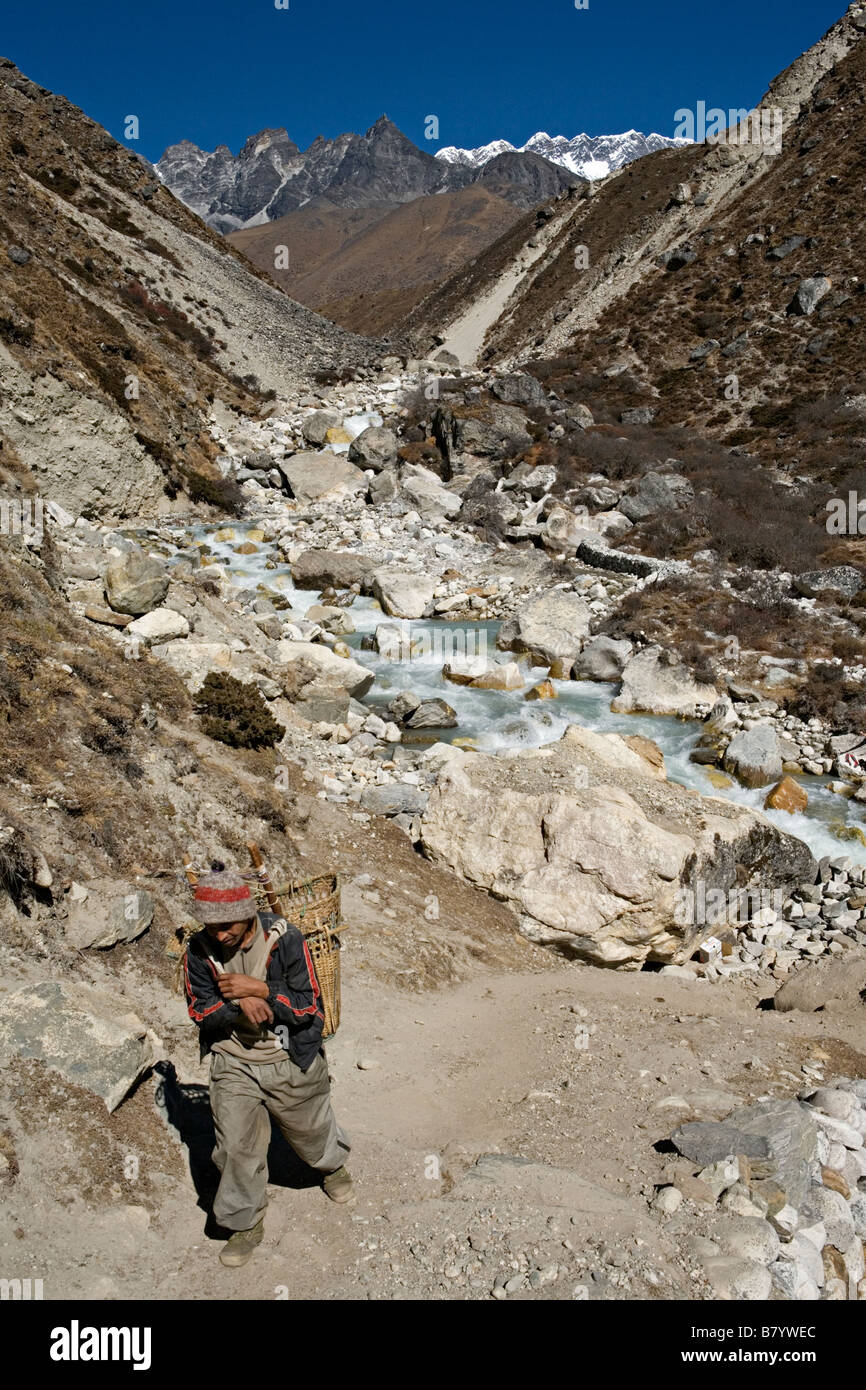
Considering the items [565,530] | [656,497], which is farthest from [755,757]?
[656,497]

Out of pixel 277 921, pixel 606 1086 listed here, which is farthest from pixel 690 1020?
pixel 277 921

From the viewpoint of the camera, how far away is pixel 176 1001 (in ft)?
20.5

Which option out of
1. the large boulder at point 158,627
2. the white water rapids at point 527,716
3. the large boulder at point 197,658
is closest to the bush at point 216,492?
the white water rapids at point 527,716

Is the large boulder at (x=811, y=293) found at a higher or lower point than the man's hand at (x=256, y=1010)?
higher

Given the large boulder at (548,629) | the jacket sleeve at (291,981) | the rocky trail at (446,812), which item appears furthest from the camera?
the large boulder at (548,629)

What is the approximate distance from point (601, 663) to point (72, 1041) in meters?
13.8

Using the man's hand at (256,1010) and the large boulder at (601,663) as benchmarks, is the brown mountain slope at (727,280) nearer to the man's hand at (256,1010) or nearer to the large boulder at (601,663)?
the large boulder at (601,663)

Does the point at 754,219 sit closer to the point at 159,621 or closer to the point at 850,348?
the point at 850,348

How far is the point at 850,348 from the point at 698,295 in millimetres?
12451

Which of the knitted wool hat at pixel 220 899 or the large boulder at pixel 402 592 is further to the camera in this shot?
the large boulder at pixel 402 592

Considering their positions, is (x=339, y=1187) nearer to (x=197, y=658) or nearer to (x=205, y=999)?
(x=205, y=999)

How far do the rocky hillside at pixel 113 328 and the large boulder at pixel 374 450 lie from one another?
203 inches

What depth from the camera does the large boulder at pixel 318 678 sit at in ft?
44.2

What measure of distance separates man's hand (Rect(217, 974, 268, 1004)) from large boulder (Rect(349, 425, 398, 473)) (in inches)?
1056
